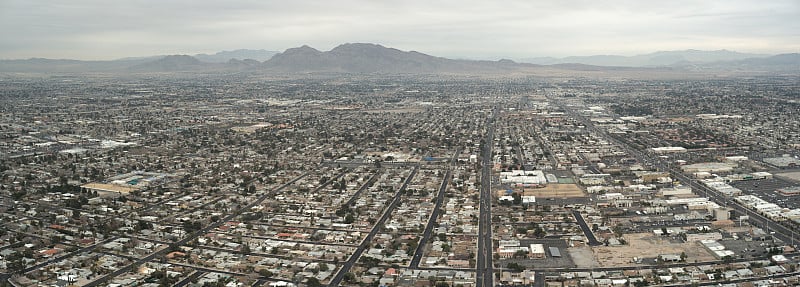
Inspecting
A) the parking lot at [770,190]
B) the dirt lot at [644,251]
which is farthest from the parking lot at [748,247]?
the parking lot at [770,190]

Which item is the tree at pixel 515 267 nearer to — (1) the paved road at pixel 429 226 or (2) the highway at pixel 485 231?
(2) the highway at pixel 485 231

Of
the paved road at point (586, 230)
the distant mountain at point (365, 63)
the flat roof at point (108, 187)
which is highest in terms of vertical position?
the distant mountain at point (365, 63)

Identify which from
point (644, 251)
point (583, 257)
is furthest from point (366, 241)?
point (644, 251)

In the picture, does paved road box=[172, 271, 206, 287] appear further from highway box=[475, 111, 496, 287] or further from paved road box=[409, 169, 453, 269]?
highway box=[475, 111, 496, 287]

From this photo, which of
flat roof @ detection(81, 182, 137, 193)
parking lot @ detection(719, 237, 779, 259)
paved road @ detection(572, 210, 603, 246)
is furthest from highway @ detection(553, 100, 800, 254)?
flat roof @ detection(81, 182, 137, 193)

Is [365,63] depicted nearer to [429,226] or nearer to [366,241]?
[429,226]

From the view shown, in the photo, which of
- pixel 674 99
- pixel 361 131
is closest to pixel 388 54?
pixel 674 99

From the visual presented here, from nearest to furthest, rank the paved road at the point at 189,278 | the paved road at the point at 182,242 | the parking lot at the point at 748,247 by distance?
the paved road at the point at 189,278, the paved road at the point at 182,242, the parking lot at the point at 748,247
